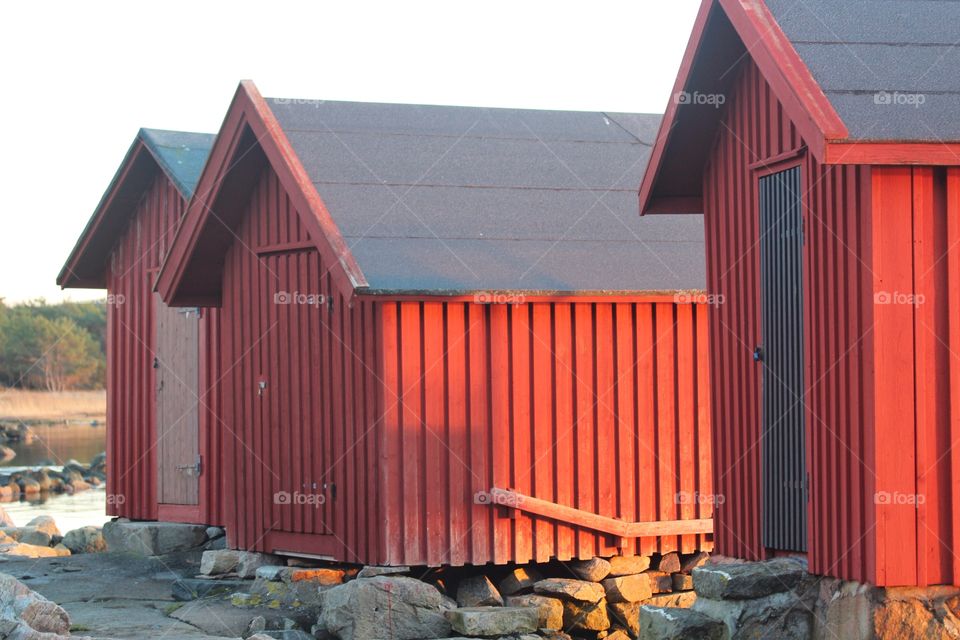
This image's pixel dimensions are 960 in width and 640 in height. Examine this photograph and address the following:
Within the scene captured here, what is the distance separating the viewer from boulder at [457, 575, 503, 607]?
13.8 m

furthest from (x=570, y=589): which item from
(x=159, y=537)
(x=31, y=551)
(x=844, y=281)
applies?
(x=31, y=551)

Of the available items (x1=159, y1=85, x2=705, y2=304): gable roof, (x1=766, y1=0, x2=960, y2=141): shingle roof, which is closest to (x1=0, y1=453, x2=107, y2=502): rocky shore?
(x1=159, y1=85, x2=705, y2=304): gable roof

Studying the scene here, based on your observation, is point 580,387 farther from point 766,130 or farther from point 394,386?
point 766,130

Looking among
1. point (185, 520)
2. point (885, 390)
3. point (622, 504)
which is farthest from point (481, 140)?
point (885, 390)

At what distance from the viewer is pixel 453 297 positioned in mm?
13531

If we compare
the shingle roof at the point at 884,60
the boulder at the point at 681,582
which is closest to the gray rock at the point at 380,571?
the boulder at the point at 681,582

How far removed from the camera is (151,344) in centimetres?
1870

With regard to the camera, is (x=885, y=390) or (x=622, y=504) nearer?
(x=885, y=390)

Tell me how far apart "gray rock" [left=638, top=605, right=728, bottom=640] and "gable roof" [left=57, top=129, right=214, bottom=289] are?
366 inches

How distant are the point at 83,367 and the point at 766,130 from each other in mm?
64868

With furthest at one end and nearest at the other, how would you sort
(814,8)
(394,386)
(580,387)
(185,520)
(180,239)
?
1. (185,520)
2. (180,239)
3. (580,387)
4. (394,386)
5. (814,8)

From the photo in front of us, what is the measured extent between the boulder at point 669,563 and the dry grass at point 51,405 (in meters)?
51.2

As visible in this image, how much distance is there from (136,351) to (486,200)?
20.3 ft

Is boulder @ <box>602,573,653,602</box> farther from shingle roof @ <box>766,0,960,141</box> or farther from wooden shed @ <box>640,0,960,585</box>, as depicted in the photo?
shingle roof @ <box>766,0,960,141</box>
